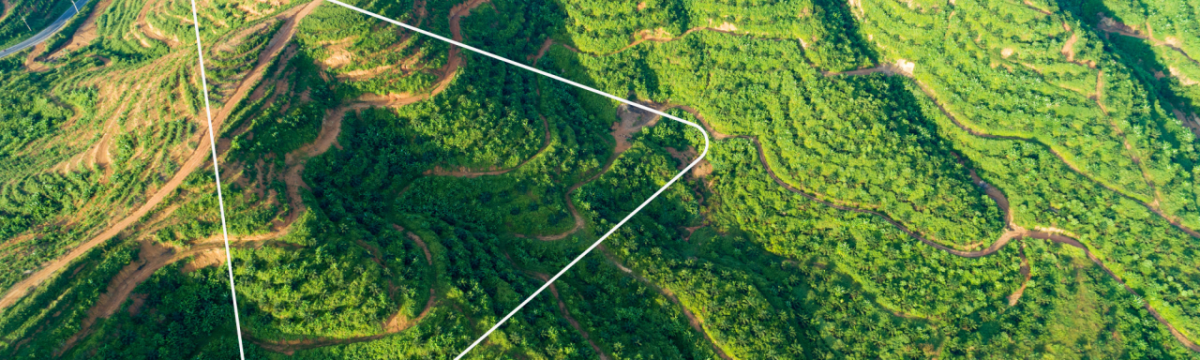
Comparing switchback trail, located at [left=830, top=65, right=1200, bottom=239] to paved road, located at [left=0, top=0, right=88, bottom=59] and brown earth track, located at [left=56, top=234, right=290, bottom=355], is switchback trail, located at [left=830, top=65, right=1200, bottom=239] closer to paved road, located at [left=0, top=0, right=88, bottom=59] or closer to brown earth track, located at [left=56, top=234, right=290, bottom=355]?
brown earth track, located at [left=56, top=234, right=290, bottom=355]

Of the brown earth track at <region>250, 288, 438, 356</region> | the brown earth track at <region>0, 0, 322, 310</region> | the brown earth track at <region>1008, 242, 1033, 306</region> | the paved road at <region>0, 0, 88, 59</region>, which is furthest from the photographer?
the paved road at <region>0, 0, 88, 59</region>

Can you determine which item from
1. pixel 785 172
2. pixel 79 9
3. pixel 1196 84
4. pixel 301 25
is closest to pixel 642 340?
pixel 785 172

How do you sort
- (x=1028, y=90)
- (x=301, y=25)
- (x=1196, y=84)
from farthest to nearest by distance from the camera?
(x=1196, y=84)
(x=1028, y=90)
(x=301, y=25)

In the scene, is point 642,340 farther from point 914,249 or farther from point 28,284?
point 28,284

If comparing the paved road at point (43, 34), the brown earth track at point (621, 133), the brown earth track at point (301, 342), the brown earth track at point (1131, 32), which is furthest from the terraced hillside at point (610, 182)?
the paved road at point (43, 34)

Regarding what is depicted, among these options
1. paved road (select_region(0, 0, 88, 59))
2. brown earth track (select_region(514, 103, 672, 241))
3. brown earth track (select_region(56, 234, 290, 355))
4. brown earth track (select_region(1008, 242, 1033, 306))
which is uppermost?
brown earth track (select_region(1008, 242, 1033, 306))

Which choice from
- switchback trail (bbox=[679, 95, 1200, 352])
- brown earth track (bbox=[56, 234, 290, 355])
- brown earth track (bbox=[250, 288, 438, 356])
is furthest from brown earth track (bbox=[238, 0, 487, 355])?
switchback trail (bbox=[679, 95, 1200, 352])

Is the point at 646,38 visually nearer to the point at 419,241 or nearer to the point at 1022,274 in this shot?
the point at 419,241
